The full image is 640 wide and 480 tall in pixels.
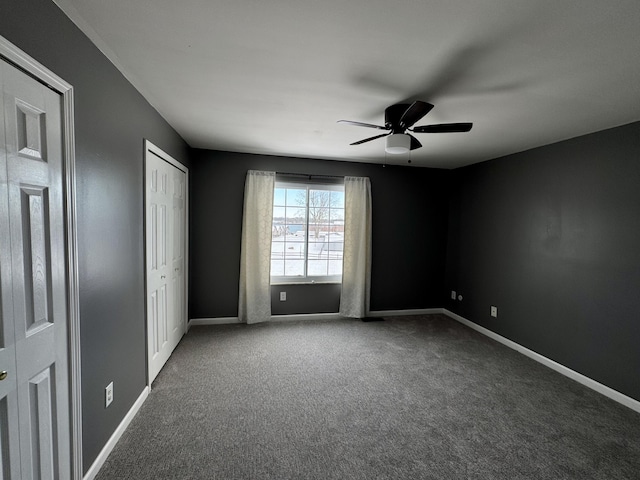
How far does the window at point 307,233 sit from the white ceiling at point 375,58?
155 cm

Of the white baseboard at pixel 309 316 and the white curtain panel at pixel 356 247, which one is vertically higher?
the white curtain panel at pixel 356 247

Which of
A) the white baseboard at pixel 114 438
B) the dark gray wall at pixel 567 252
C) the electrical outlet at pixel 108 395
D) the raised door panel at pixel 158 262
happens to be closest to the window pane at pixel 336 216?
the dark gray wall at pixel 567 252

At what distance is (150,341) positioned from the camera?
2.40 m

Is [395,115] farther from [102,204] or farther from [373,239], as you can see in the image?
[373,239]

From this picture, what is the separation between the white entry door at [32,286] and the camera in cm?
102

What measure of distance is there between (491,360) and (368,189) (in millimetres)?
2630

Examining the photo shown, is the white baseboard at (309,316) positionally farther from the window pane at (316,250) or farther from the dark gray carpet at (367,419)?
the window pane at (316,250)

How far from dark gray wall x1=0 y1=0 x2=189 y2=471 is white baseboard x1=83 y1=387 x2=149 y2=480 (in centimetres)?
4

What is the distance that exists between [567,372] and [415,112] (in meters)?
3.04

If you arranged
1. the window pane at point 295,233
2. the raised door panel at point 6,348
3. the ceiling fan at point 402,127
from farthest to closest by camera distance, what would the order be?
the window pane at point 295,233, the ceiling fan at point 402,127, the raised door panel at point 6,348

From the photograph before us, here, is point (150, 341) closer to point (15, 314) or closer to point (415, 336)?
point (15, 314)

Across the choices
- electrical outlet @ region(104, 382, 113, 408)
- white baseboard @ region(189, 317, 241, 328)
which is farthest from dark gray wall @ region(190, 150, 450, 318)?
electrical outlet @ region(104, 382, 113, 408)

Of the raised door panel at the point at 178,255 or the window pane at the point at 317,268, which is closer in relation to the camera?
the raised door panel at the point at 178,255

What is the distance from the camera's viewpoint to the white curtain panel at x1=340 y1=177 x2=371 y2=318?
166 inches
